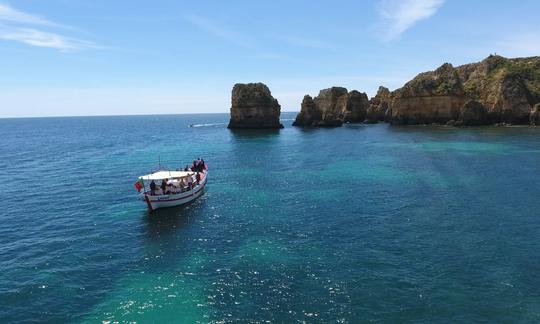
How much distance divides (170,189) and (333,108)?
12746cm

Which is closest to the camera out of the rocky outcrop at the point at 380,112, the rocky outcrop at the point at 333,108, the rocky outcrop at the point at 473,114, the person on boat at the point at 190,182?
the person on boat at the point at 190,182

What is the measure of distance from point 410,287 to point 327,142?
232 ft

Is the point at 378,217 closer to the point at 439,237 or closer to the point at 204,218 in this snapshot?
the point at 439,237

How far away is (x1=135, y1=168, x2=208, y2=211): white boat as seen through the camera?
126 feet

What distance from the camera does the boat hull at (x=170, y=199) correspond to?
37.9 m

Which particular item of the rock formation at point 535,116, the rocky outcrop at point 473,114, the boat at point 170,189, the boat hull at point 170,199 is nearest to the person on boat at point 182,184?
the boat at point 170,189

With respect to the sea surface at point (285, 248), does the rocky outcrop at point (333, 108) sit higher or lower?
higher

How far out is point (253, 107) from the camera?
128 meters

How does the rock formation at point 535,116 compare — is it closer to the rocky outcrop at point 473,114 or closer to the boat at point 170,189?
the rocky outcrop at point 473,114

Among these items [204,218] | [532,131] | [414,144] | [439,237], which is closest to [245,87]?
[414,144]

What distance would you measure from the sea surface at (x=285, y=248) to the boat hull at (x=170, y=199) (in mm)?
804

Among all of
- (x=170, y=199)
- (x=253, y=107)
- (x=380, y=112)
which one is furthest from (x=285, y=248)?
(x=380, y=112)

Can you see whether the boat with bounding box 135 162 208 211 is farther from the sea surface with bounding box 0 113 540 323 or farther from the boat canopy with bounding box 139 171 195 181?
the sea surface with bounding box 0 113 540 323

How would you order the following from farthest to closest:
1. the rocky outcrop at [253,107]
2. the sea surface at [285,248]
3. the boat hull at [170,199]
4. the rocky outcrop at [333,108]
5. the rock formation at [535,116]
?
the rocky outcrop at [333,108], the rocky outcrop at [253,107], the rock formation at [535,116], the boat hull at [170,199], the sea surface at [285,248]
